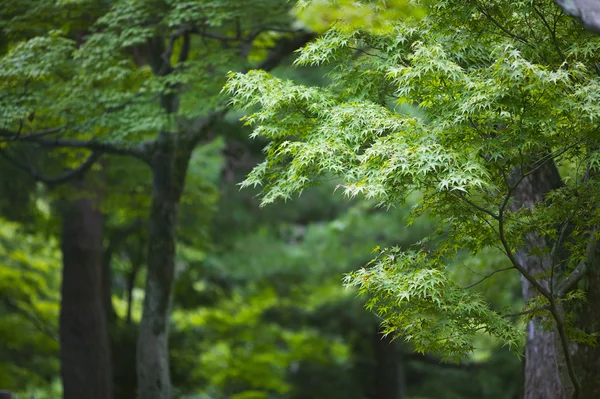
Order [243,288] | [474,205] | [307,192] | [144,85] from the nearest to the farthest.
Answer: [474,205]
[144,85]
[307,192]
[243,288]

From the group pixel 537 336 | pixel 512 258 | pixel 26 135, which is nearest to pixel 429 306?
pixel 512 258

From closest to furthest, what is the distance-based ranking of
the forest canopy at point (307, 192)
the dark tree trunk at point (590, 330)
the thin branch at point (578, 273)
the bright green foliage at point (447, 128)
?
the bright green foliage at point (447, 128), the forest canopy at point (307, 192), the thin branch at point (578, 273), the dark tree trunk at point (590, 330)

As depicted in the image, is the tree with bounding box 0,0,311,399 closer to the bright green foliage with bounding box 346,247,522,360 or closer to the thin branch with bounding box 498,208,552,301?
the bright green foliage with bounding box 346,247,522,360

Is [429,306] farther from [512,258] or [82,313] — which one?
[82,313]

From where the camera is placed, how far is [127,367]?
13.6m

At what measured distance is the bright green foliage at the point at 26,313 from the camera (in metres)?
14.6

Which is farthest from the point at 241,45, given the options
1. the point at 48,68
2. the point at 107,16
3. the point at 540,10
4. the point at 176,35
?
the point at 540,10

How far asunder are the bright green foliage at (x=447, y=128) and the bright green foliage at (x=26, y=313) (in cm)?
1000

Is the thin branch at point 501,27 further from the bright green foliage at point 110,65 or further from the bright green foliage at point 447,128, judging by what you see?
the bright green foliage at point 110,65

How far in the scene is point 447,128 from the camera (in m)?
4.97

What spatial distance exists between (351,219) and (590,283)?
7413mm

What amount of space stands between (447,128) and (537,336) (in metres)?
3.85

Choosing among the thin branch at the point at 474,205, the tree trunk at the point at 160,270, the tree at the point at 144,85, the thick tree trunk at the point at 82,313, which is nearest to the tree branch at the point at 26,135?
the tree at the point at 144,85

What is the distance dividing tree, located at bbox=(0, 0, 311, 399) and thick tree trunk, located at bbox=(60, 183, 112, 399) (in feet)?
8.52
